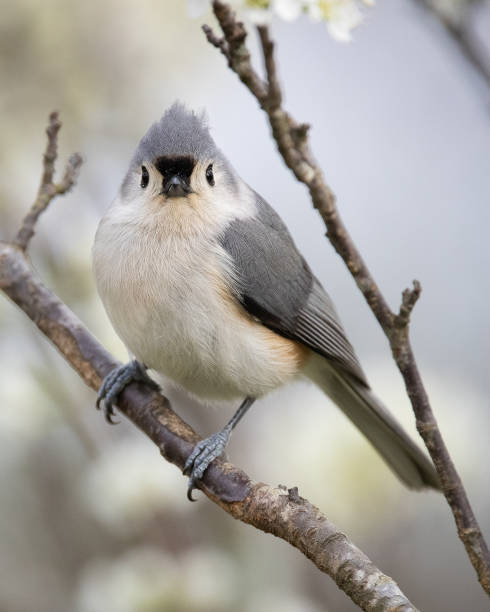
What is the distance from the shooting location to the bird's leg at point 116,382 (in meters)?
2.42

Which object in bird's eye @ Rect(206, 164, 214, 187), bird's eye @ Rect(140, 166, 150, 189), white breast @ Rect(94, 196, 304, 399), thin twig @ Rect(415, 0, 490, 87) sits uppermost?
thin twig @ Rect(415, 0, 490, 87)

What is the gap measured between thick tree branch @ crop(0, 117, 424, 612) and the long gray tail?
63cm

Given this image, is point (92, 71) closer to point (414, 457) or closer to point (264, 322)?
point (264, 322)

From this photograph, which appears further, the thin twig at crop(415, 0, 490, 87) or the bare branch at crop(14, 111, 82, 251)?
the bare branch at crop(14, 111, 82, 251)

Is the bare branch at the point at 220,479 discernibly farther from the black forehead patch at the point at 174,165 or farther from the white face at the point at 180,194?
the black forehead patch at the point at 174,165

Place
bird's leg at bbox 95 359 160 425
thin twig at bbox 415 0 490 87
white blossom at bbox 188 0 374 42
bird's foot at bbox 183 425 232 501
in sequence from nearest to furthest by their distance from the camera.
Answer: white blossom at bbox 188 0 374 42 → thin twig at bbox 415 0 490 87 → bird's foot at bbox 183 425 232 501 → bird's leg at bbox 95 359 160 425

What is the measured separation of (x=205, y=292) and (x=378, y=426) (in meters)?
0.77

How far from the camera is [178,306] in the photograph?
7.21ft

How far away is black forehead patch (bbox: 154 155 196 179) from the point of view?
224 cm

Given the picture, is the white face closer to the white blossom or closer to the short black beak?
the short black beak

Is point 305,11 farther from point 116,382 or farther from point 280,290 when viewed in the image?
point 116,382

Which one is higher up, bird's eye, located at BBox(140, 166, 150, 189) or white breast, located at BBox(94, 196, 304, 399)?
bird's eye, located at BBox(140, 166, 150, 189)

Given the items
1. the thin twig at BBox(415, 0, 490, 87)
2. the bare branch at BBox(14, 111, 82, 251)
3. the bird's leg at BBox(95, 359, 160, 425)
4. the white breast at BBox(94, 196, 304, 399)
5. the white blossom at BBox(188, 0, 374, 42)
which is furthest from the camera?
the bird's leg at BBox(95, 359, 160, 425)

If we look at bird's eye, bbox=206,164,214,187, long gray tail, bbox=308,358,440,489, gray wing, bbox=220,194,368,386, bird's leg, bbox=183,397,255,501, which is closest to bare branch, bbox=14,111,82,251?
bird's eye, bbox=206,164,214,187
